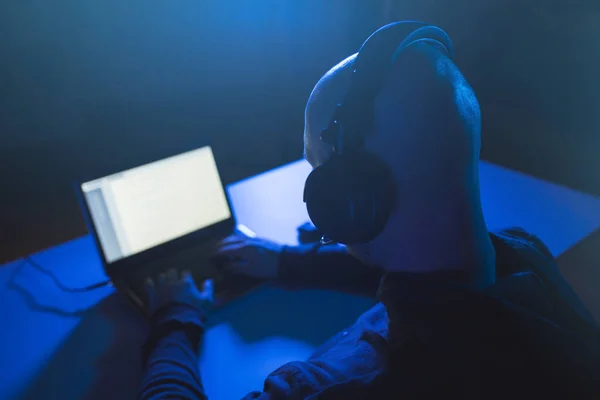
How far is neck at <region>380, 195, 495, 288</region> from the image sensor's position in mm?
481

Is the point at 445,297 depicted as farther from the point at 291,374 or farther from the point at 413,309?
the point at 291,374

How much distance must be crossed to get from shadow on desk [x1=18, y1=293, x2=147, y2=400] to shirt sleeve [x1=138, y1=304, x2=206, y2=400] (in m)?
0.06

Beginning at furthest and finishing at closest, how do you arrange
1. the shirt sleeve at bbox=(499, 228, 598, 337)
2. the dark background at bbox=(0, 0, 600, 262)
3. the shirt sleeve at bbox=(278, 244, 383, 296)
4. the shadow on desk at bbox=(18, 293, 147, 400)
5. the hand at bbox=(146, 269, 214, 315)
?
the dark background at bbox=(0, 0, 600, 262) → the shirt sleeve at bbox=(278, 244, 383, 296) → the hand at bbox=(146, 269, 214, 315) → the shadow on desk at bbox=(18, 293, 147, 400) → the shirt sleeve at bbox=(499, 228, 598, 337)

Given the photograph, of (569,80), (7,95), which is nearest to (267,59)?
(7,95)

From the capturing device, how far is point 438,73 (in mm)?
448

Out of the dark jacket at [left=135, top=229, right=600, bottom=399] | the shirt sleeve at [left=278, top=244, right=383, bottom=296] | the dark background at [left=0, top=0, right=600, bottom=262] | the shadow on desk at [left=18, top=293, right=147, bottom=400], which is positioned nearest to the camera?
the dark jacket at [left=135, top=229, right=600, bottom=399]

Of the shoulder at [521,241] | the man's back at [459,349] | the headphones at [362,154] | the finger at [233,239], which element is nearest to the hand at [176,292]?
the finger at [233,239]

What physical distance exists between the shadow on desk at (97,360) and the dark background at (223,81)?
786 mm

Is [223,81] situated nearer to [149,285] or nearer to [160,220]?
[160,220]

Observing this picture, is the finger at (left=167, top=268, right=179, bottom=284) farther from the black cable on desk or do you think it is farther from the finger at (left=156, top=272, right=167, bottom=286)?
the black cable on desk

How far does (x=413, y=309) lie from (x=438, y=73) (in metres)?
0.27

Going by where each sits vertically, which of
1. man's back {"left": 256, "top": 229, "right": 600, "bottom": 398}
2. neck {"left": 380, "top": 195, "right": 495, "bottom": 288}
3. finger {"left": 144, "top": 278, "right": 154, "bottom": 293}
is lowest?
finger {"left": 144, "top": 278, "right": 154, "bottom": 293}

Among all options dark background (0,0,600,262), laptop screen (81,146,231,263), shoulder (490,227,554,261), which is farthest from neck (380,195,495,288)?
dark background (0,0,600,262)

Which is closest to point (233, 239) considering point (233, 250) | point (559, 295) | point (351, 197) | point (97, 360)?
point (233, 250)
